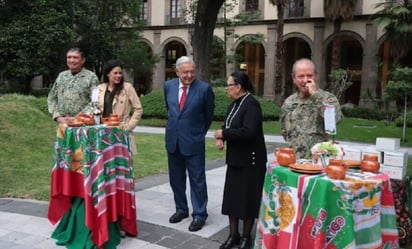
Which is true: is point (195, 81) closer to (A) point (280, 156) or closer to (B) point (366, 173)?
(A) point (280, 156)

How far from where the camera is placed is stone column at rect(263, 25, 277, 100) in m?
29.2

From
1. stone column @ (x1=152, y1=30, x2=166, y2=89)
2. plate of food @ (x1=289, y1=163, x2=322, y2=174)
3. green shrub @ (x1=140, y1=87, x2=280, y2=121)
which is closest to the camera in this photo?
plate of food @ (x1=289, y1=163, x2=322, y2=174)

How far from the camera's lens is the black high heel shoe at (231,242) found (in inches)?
161

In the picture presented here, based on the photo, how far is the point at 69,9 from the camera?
22.3 meters

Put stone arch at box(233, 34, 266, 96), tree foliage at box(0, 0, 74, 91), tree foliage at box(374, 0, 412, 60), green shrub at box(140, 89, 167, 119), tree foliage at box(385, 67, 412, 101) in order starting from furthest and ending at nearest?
1. stone arch at box(233, 34, 266, 96)
2. tree foliage at box(374, 0, 412, 60)
3. tree foliage at box(0, 0, 74, 91)
4. green shrub at box(140, 89, 167, 119)
5. tree foliage at box(385, 67, 412, 101)

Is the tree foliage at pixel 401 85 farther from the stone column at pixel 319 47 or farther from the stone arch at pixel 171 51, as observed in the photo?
the stone arch at pixel 171 51

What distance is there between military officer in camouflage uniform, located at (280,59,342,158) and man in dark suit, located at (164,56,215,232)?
1.04 m

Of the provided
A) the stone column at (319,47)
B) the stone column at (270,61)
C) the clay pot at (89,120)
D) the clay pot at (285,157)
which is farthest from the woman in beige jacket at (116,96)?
the stone column at (270,61)

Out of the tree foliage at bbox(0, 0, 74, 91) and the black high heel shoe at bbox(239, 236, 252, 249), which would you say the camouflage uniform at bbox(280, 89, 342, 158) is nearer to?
the black high heel shoe at bbox(239, 236, 252, 249)

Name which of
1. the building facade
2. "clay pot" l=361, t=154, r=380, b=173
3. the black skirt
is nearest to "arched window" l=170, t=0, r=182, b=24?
the building facade

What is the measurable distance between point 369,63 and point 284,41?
5638mm

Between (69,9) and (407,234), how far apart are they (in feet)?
69.6

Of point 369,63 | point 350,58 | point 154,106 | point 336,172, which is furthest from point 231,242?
point 350,58

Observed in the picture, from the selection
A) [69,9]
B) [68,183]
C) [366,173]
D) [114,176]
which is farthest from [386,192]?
[69,9]
